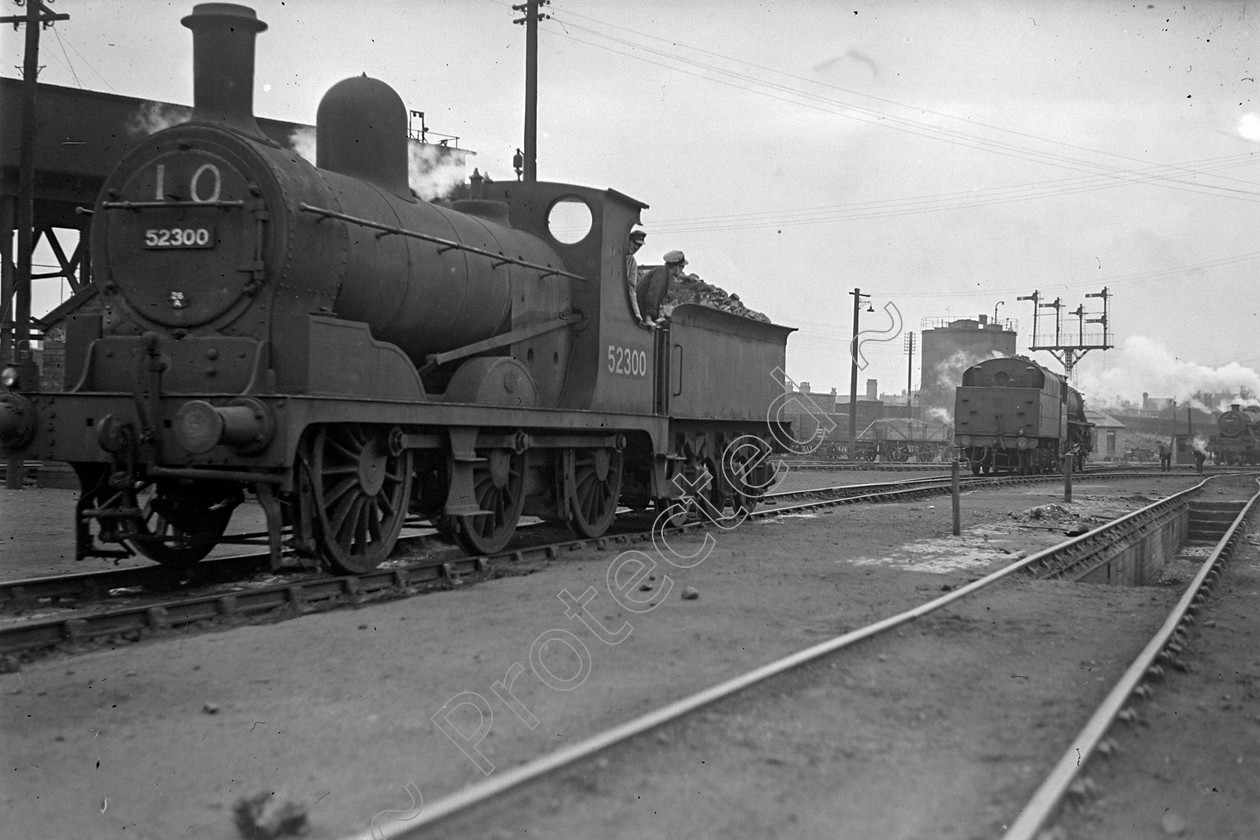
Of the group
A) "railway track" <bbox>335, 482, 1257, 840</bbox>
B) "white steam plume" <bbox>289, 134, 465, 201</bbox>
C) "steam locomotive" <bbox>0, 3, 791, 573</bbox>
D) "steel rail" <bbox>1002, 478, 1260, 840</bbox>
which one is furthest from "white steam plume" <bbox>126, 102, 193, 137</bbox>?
"steel rail" <bbox>1002, 478, 1260, 840</bbox>

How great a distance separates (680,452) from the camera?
12484 mm

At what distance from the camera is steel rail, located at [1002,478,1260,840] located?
130 inches

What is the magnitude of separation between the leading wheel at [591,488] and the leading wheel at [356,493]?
240 centimetres

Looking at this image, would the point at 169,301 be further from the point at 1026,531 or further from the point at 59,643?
the point at 1026,531

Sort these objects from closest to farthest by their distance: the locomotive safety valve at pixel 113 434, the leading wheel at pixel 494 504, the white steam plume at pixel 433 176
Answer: the locomotive safety valve at pixel 113 434, the leading wheel at pixel 494 504, the white steam plume at pixel 433 176

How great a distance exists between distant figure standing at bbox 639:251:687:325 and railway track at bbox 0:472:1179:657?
320 centimetres

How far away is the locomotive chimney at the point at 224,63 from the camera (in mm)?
6977

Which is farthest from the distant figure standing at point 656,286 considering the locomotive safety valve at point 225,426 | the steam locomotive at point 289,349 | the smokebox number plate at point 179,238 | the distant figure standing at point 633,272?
the locomotive safety valve at point 225,426

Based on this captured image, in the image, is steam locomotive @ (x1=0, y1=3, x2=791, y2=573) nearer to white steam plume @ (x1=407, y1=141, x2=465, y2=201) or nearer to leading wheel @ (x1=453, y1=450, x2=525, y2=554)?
leading wheel @ (x1=453, y1=450, x2=525, y2=554)

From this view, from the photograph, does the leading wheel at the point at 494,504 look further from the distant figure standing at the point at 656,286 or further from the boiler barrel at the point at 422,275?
the distant figure standing at the point at 656,286

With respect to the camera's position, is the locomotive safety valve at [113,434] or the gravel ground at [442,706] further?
the locomotive safety valve at [113,434]

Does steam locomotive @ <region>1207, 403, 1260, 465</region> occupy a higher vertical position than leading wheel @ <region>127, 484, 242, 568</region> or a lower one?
higher

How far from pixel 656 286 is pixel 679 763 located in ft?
26.6

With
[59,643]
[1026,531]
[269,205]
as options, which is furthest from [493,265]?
[1026,531]
